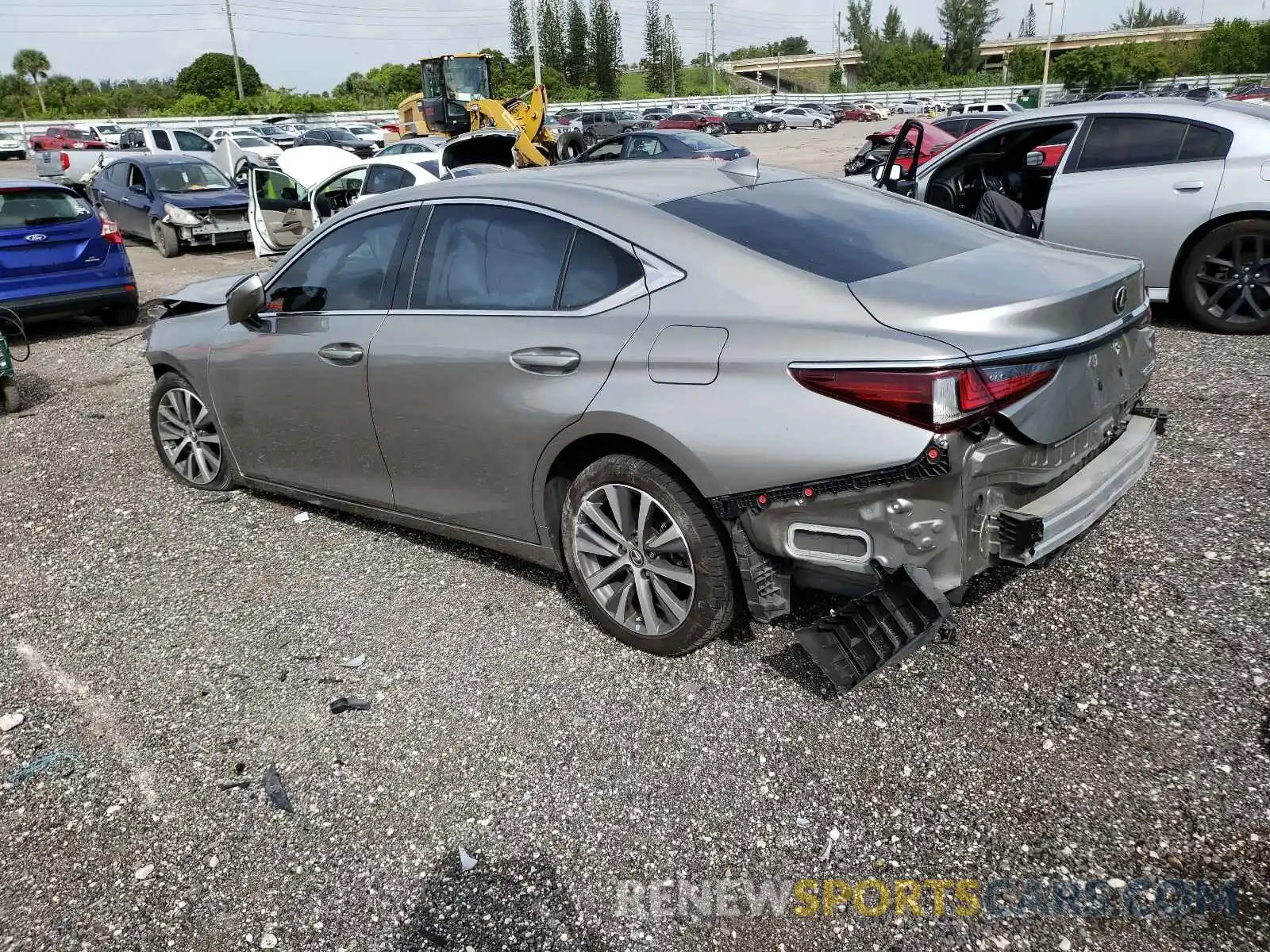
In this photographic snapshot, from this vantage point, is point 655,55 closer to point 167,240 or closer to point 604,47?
point 604,47

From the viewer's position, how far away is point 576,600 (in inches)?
160

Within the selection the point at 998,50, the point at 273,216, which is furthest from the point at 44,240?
the point at 998,50

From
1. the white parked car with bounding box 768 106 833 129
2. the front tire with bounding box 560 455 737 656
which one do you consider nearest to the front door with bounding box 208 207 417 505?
the front tire with bounding box 560 455 737 656

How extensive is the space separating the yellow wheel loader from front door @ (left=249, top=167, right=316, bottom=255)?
4.08m

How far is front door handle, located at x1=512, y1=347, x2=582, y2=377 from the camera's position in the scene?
3.46m

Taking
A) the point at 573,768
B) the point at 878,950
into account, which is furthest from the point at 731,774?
the point at 878,950

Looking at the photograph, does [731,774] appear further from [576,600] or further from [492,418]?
[492,418]

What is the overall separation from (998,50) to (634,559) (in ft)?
441

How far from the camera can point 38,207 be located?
9.80 meters

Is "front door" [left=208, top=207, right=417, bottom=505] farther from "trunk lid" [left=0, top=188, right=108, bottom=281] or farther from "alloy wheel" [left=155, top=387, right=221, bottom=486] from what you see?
"trunk lid" [left=0, top=188, right=108, bottom=281]

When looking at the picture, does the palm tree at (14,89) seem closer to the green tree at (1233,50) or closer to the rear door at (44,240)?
the rear door at (44,240)

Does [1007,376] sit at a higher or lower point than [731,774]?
higher

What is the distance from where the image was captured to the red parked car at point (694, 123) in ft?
160

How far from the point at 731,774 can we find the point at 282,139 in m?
44.5
